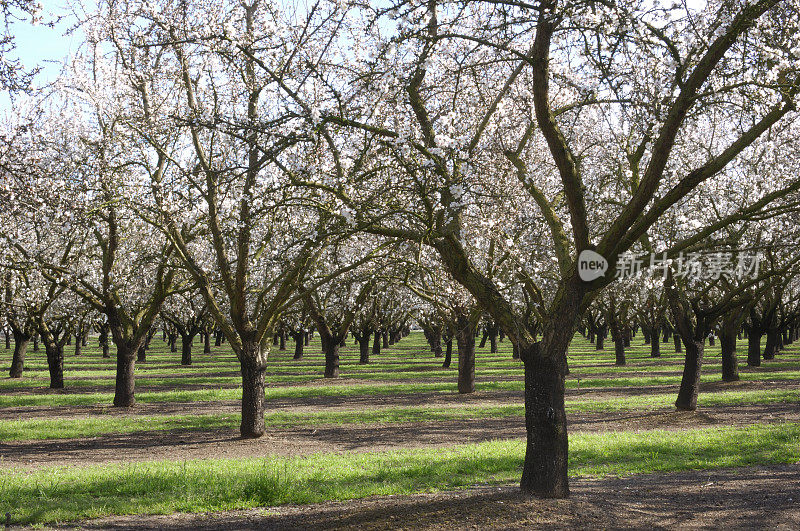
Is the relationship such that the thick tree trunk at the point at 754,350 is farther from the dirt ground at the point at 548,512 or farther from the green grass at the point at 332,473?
the dirt ground at the point at 548,512

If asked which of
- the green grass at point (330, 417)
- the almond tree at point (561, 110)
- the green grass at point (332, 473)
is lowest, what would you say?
the green grass at point (330, 417)

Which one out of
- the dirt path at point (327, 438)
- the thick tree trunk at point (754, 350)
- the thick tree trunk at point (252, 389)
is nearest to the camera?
the dirt path at point (327, 438)

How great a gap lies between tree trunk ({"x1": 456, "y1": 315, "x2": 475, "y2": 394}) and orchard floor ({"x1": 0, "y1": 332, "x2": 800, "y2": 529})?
501 mm

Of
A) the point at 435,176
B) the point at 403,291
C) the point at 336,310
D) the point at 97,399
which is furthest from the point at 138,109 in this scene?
the point at 336,310

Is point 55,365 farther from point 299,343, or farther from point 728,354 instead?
point 728,354

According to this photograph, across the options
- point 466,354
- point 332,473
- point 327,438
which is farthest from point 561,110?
point 466,354

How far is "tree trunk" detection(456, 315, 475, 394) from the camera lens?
81.3 ft

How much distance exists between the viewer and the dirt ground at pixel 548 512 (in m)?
7.56

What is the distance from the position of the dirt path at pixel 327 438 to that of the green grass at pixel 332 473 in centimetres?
135

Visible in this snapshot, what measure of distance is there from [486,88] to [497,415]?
9.68 meters

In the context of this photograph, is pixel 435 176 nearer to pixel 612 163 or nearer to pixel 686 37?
pixel 686 37

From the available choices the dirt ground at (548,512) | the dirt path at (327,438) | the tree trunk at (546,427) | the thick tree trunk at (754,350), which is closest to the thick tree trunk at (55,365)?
the dirt path at (327,438)

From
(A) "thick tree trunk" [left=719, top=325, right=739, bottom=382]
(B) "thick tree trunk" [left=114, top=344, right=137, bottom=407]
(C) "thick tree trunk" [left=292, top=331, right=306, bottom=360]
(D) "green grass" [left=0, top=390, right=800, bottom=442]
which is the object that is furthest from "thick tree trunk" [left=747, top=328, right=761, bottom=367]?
(B) "thick tree trunk" [left=114, top=344, right=137, bottom=407]

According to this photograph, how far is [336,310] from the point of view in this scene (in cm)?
3647
